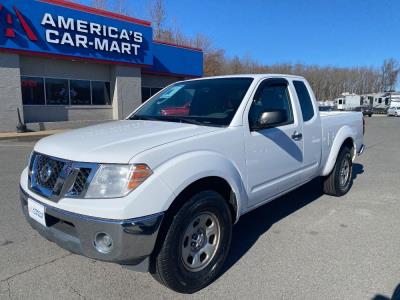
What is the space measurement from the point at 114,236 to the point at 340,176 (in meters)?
4.35

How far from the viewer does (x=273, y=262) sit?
11.5 ft

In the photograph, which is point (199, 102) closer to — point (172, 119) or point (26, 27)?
point (172, 119)

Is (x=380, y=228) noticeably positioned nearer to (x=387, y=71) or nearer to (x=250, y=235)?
(x=250, y=235)

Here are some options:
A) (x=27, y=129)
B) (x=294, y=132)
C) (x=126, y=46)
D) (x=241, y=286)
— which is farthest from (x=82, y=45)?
(x=241, y=286)

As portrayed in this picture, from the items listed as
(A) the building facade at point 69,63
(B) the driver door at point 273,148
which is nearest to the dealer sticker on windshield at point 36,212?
(B) the driver door at point 273,148

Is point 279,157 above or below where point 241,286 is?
above

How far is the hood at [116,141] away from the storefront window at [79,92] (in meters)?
17.7

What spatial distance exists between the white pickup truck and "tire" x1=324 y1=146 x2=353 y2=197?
4.39ft

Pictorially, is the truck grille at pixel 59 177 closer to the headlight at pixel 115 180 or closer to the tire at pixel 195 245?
the headlight at pixel 115 180

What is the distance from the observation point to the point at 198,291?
3021mm

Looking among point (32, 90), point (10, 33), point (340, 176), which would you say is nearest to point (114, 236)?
point (340, 176)

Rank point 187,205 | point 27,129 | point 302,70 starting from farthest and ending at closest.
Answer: point 302,70 < point 27,129 < point 187,205

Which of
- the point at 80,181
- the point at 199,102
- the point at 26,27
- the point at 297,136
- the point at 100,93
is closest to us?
the point at 80,181

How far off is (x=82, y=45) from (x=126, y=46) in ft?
9.03
